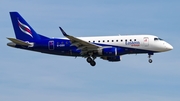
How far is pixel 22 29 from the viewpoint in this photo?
306 ft

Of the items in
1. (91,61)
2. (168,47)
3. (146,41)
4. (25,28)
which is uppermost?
(25,28)

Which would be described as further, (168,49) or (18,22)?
(18,22)

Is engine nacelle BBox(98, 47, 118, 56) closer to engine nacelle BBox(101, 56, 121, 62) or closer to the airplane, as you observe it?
the airplane

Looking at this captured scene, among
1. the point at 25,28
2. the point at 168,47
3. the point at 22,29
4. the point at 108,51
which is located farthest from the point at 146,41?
the point at 22,29

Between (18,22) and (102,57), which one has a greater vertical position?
(18,22)

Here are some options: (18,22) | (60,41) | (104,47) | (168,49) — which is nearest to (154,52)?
(168,49)

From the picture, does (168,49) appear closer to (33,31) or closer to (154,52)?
(154,52)

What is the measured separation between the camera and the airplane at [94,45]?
282ft

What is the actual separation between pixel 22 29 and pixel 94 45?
13.6m

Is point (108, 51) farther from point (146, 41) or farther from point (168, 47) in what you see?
point (168, 47)

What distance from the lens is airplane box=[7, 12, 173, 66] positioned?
86062mm

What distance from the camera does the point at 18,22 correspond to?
309 feet

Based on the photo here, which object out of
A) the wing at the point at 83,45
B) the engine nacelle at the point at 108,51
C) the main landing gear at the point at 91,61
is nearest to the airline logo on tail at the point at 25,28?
the wing at the point at 83,45

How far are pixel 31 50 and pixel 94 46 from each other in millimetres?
10399
